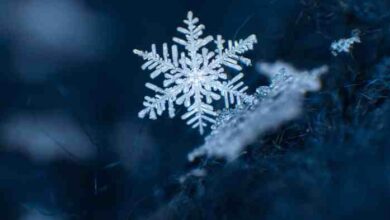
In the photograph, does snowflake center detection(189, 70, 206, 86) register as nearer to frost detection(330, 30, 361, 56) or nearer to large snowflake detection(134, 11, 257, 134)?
large snowflake detection(134, 11, 257, 134)

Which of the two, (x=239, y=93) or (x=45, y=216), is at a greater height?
(x=239, y=93)

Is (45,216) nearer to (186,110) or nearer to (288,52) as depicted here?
(186,110)

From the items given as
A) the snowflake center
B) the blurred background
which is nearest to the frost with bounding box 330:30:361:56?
the blurred background

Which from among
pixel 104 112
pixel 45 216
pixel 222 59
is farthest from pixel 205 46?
pixel 45 216

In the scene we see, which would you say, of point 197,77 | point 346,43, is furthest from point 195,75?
point 346,43

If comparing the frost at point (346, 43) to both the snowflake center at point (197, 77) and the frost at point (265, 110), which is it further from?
the snowflake center at point (197, 77)
